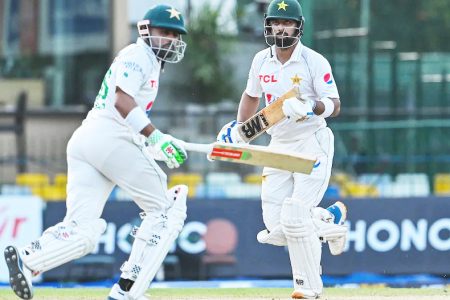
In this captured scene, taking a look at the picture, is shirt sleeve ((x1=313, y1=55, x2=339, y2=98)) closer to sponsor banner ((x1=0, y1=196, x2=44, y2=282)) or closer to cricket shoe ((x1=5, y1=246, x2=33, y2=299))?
cricket shoe ((x1=5, y1=246, x2=33, y2=299))

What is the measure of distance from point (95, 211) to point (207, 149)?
835 mm

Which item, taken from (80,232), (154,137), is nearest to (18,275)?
(80,232)

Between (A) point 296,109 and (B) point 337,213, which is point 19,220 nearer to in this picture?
(B) point 337,213

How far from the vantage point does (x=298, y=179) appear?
902 centimetres

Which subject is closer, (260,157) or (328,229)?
(260,157)

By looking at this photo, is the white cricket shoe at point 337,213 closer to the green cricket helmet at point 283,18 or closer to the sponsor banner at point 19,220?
the green cricket helmet at point 283,18

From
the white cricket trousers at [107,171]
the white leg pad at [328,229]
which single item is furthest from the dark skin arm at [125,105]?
the white leg pad at [328,229]

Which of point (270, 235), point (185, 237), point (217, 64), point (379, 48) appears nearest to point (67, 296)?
point (270, 235)

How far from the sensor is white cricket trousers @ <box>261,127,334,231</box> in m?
9.01

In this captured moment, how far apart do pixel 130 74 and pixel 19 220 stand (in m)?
5.38

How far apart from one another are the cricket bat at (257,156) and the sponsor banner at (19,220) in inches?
201

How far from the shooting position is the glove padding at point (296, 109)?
28.0ft

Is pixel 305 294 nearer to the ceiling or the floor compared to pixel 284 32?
nearer to the floor

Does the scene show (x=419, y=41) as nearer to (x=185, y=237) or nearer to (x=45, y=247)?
(x=185, y=237)
